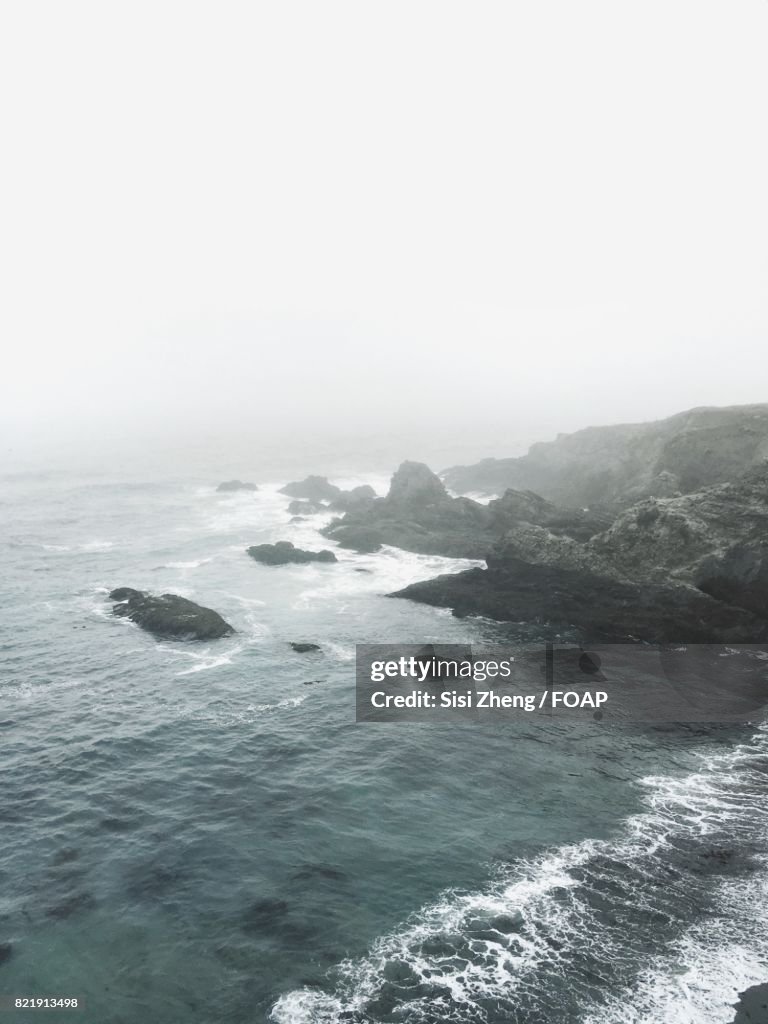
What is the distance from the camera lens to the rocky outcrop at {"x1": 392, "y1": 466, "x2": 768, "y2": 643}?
47.8 m

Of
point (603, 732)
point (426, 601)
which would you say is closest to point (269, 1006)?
point (603, 732)

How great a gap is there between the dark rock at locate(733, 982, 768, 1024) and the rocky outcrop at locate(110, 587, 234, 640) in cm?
4077

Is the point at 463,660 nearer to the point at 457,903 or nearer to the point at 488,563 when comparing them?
the point at 488,563

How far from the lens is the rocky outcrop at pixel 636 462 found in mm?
68938

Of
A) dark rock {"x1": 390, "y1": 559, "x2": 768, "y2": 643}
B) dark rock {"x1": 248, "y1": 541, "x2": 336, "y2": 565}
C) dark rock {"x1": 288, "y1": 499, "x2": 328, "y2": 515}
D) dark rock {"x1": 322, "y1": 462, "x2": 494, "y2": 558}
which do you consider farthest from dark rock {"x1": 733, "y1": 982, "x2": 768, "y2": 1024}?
dark rock {"x1": 288, "y1": 499, "x2": 328, "y2": 515}

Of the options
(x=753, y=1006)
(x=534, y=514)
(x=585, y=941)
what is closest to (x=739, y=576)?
(x=534, y=514)

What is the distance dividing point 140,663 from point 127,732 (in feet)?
33.5

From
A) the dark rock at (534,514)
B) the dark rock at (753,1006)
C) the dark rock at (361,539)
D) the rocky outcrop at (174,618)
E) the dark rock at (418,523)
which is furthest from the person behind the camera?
the dark rock at (361,539)

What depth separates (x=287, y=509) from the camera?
106 metres

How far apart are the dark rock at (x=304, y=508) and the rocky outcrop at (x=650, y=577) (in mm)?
45669

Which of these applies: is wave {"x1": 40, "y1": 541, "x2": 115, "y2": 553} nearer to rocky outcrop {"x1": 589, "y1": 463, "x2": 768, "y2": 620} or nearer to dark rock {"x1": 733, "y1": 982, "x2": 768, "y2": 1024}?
rocky outcrop {"x1": 589, "y1": 463, "x2": 768, "y2": 620}

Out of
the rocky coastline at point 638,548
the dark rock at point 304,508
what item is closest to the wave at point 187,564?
the rocky coastline at point 638,548

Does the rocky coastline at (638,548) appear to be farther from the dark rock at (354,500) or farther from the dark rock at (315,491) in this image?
the dark rock at (315,491)

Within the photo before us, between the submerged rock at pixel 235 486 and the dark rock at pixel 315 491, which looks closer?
the dark rock at pixel 315 491
